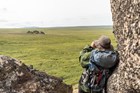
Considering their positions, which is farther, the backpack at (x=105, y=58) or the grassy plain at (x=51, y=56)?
the grassy plain at (x=51, y=56)

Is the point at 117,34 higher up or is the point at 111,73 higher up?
the point at 117,34

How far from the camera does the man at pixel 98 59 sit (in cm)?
863

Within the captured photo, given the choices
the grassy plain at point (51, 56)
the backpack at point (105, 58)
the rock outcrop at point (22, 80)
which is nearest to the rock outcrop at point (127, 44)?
the backpack at point (105, 58)

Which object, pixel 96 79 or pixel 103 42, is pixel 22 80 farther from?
pixel 103 42

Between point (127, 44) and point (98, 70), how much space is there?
43.2 inches

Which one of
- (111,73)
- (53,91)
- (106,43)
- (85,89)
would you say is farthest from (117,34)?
(53,91)

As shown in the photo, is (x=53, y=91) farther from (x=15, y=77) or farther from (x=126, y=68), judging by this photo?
(x=126, y=68)

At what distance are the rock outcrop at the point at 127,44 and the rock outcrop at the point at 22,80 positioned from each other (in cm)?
190

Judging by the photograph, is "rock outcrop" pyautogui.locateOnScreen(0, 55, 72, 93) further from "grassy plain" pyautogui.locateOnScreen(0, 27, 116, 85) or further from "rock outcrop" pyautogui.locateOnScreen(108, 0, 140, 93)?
"grassy plain" pyautogui.locateOnScreen(0, 27, 116, 85)

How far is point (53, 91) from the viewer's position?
384 inches

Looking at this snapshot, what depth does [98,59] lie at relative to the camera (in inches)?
341

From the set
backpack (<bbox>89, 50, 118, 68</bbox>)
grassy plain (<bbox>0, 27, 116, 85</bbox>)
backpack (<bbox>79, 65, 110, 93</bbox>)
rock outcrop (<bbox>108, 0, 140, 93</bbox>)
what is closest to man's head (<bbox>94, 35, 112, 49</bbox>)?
backpack (<bbox>89, 50, 118, 68</bbox>)

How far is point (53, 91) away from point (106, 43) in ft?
6.77

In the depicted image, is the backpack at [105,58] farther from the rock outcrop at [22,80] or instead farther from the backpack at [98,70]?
the rock outcrop at [22,80]
